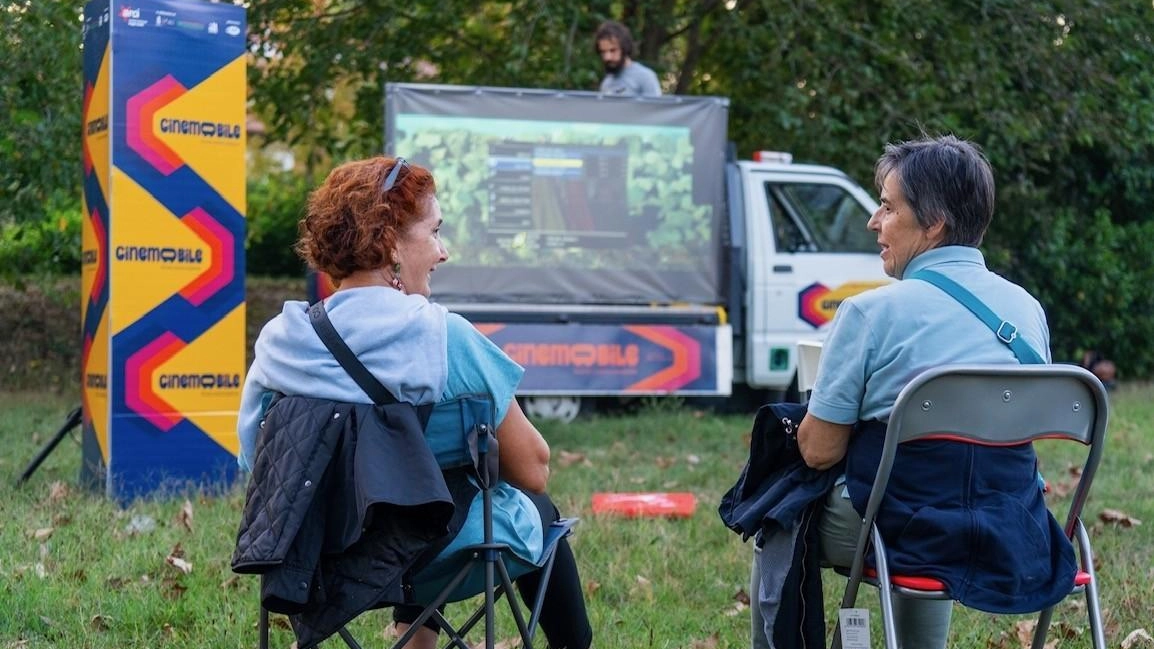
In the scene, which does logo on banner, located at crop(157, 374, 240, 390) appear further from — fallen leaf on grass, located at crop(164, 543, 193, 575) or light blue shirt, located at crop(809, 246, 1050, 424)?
light blue shirt, located at crop(809, 246, 1050, 424)

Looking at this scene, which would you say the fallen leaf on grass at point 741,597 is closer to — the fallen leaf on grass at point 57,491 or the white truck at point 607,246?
the fallen leaf on grass at point 57,491

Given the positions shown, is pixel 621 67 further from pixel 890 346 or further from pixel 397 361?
pixel 397 361

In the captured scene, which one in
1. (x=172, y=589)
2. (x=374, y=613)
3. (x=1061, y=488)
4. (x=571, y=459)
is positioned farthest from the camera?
(x=571, y=459)

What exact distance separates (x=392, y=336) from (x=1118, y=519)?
4249mm

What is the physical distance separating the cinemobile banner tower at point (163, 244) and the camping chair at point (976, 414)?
4228 mm

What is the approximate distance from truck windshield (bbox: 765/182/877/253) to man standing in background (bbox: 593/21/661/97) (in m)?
1.23

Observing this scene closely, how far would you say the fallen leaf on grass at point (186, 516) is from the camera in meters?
5.72

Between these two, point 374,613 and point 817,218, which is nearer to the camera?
point 374,613

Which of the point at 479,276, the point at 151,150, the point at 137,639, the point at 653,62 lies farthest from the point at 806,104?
the point at 137,639

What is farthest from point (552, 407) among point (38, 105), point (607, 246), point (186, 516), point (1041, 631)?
point (1041, 631)

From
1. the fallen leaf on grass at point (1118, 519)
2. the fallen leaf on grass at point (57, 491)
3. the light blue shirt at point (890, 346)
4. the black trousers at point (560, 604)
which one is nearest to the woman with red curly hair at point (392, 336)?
the black trousers at point (560, 604)

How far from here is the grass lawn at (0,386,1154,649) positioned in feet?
14.3

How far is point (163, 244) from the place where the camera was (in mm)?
6531

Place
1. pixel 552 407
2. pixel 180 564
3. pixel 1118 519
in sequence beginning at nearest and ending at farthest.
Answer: pixel 180 564
pixel 1118 519
pixel 552 407
